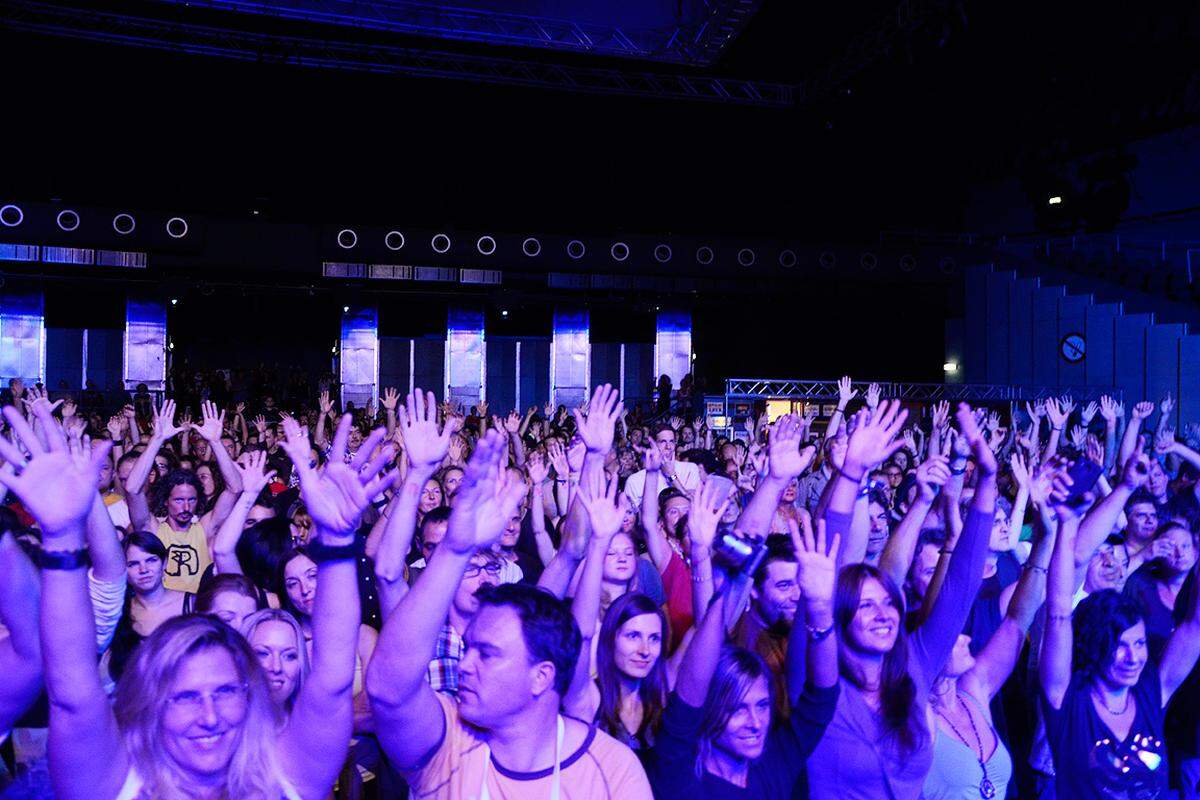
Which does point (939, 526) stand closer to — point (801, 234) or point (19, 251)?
point (19, 251)

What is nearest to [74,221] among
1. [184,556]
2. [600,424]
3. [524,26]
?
[524,26]

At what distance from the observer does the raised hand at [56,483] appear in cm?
154

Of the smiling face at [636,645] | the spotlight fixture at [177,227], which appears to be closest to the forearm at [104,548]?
the smiling face at [636,645]

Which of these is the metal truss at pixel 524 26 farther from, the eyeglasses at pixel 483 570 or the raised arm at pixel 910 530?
the eyeglasses at pixel 483 570

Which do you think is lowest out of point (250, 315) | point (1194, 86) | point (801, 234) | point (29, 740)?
point (29, 740)

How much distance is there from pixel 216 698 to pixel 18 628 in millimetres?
431

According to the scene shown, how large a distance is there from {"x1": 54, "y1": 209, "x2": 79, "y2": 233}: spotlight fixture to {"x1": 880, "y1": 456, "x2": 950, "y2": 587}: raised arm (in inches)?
541

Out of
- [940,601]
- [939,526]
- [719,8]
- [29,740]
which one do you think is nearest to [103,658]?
[29,740]

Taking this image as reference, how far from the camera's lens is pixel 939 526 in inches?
161

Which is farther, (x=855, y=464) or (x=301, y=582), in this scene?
(x=301, y=582)

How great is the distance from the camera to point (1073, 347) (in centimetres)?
1675

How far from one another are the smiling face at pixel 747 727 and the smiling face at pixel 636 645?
1.12ft

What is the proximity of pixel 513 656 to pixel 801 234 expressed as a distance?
59.0 ft

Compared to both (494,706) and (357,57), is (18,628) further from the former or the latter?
(357,57)
